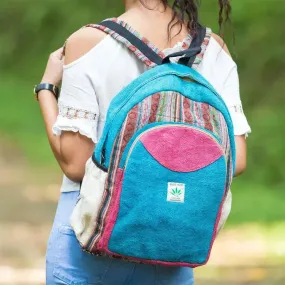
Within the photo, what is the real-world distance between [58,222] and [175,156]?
432 mm

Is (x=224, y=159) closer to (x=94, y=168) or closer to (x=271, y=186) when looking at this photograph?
(x=94, y=168)

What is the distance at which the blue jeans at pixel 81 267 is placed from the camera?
111 inches

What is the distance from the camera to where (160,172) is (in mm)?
2611

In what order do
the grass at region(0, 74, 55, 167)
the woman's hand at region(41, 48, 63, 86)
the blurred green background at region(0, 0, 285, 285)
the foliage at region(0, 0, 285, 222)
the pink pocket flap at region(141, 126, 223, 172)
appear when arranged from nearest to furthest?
the pink pocket flap at region(141, 126, 223, 172) < the woman's hand at region(41, 48, 63, 86) < the blurred green background at region(0, 0, 285, 285) < the foliage at region(0, 0, 285, 222) < the grass at region(0, 74, 55, 167)

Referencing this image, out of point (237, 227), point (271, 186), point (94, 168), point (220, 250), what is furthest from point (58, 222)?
point (271, 186)

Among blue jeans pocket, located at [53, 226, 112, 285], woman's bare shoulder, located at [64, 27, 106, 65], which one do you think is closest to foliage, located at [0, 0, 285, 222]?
blue jeans pocket, located at [53, 226, 112, 285]

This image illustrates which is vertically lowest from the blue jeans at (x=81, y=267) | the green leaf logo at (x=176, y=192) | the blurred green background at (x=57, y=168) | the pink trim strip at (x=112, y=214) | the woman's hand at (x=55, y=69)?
the blue jeans at (x=81, y=267)

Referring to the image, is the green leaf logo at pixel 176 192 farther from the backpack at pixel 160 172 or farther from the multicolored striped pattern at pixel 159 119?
the multicolored striped pattern at pixel 159 119

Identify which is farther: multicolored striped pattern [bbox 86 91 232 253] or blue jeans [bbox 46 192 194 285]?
blue jeans [bbox 46 192 194 285]

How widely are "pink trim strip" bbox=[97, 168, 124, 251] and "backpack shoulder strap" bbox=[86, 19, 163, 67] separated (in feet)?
1.05

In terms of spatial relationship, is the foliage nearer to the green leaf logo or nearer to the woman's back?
the woman's back

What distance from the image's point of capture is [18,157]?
881 cm

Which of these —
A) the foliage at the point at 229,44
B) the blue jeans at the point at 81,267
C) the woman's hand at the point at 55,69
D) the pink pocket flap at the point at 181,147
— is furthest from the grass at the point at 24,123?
the pink pocket flap at the point at 181,147

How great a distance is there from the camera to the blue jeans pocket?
111 inches
